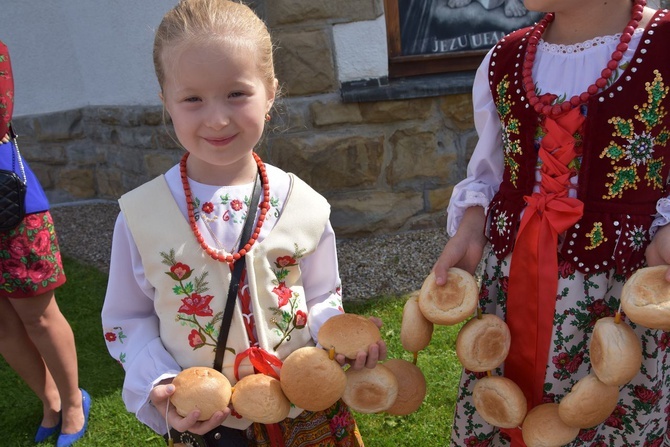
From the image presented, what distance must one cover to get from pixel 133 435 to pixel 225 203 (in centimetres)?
177

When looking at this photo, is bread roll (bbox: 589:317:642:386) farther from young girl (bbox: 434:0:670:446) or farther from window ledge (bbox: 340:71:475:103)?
window ledge (bbox: 340:71:475:103)

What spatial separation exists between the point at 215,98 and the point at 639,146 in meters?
1.04

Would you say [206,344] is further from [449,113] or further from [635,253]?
[449,113]

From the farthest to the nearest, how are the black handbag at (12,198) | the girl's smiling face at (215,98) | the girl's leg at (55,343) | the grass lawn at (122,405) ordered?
1. the grass lawn at (122,405)
2. the girl's leg at (55,343)
3. the black handbag at (12,198)
4. the girl's smiling face at (215,98)

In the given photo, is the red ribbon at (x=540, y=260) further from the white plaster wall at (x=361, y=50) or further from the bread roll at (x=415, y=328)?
the white plaster wall at (x=361, y=50)

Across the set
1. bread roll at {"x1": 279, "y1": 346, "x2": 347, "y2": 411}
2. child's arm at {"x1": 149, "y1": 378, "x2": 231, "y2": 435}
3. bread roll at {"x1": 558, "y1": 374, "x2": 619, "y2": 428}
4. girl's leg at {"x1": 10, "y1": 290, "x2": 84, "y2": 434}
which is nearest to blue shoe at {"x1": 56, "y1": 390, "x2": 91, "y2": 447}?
girl's leg at {"x1": 10, "y1": 290, "x2": 84, "y2": 434}

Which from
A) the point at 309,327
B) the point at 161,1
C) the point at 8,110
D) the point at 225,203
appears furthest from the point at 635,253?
the point at 161,1

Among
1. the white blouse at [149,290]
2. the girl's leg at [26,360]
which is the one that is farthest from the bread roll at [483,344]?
the girl's leg at [26,360]

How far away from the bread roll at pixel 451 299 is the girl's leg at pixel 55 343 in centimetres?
178

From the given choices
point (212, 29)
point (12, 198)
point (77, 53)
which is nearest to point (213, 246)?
point (212, 29)

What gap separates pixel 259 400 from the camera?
4.94 ft

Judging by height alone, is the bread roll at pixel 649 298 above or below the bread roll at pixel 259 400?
above

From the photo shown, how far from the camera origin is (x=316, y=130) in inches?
173

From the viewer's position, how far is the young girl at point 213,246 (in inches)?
59.7
